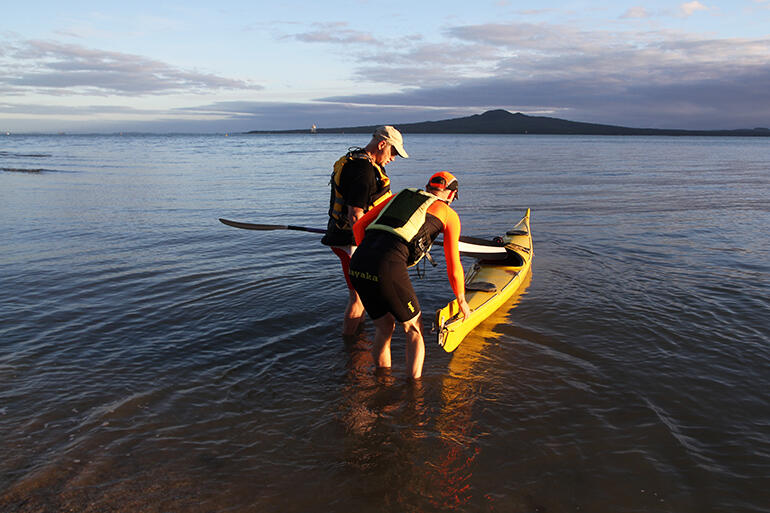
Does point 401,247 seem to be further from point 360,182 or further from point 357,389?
point 357,389

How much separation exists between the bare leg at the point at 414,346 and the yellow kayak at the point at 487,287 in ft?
1.93

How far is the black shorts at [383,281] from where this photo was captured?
4.35 meters

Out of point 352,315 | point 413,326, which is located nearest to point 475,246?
point 352,315

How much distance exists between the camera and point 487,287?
24.6ft

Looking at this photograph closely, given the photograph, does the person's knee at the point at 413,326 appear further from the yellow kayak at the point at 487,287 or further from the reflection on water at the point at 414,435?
the yellow kayak at the point at 487,287

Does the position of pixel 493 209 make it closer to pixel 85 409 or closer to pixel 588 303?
pixel 588 303

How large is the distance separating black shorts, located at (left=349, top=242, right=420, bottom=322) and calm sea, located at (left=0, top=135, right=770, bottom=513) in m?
1.04

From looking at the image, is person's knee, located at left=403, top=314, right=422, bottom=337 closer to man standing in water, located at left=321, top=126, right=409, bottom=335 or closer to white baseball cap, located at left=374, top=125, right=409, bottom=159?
man standing in water, located at left=321, top=126, right=409, bottom=335

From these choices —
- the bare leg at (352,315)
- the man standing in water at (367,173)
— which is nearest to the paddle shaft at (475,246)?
the bare leg at (352,315)

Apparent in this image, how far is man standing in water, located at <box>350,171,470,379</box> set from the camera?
4.38m

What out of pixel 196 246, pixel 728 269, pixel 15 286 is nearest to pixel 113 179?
pixel 196 246

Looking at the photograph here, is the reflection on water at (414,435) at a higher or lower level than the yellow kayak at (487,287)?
lower

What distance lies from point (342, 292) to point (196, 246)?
4.56 m

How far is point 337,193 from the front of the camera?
18.3 feet
